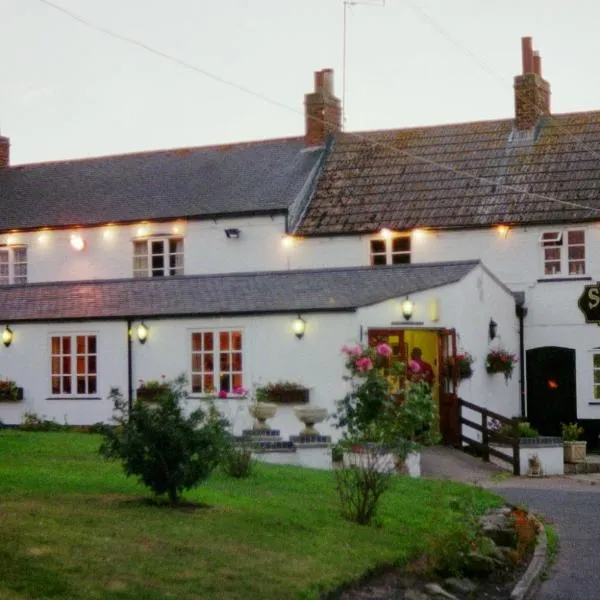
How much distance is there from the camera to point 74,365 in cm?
3020

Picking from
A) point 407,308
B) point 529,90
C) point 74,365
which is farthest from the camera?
point 529,90

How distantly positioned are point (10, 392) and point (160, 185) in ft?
38.3

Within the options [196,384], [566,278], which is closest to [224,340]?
[196,384]

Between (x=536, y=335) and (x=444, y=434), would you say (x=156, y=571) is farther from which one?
(x=536, y=335)

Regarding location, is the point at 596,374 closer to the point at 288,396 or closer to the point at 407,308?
the point at 407,308

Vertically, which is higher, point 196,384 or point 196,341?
point 196,341

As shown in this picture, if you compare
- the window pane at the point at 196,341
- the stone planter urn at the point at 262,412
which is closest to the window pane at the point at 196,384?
the window pane at the point at 196,341

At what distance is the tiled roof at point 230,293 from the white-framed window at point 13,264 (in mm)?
7342

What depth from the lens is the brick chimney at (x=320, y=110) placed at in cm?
4009

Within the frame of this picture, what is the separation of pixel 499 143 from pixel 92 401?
14972 mm

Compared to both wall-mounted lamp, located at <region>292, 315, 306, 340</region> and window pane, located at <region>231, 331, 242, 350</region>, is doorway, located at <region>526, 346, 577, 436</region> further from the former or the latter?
window pane, located at <region>231, 331, 242, 350</region>

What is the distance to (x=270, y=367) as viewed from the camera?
2812 cm

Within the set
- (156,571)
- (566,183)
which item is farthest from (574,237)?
(156,571)

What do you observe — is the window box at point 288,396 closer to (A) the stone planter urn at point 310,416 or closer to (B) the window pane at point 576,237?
(A) the stone planter urn at point 310,416
